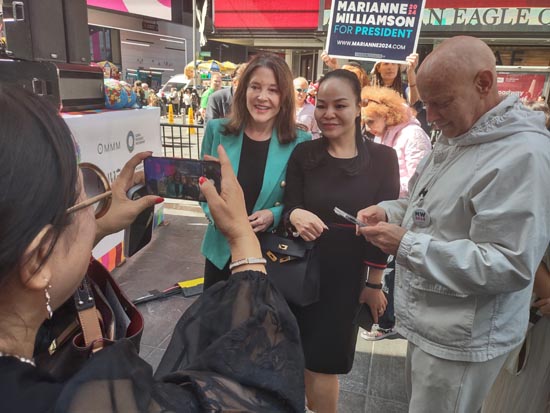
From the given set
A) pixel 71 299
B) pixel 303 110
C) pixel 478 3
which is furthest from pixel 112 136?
pixel 478 3

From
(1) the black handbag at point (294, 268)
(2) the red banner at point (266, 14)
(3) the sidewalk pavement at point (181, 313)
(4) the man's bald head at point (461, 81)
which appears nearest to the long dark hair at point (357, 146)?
(1) the black handbag at point (294, 268)

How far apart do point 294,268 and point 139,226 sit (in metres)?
0.77

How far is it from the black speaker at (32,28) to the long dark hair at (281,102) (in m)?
2.13

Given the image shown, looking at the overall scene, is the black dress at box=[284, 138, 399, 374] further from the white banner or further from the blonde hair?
the white banner

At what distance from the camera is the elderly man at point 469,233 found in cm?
124

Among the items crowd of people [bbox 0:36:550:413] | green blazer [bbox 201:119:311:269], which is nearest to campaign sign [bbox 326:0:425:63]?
crowd of people [bbox 0:36:550:413]

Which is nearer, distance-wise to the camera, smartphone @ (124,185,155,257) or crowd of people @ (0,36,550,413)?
crowd of people @ (0,36,550,413)

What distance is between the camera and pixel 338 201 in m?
1.94

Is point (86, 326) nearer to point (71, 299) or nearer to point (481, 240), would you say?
point (71, 299)

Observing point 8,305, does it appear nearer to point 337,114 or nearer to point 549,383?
point 337,114

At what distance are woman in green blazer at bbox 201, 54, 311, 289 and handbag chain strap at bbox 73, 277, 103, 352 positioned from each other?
1.28m

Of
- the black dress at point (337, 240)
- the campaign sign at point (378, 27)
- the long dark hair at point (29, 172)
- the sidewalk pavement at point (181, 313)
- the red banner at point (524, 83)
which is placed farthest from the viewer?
the red banner at point (524, 83)

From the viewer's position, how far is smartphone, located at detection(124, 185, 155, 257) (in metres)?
1.36

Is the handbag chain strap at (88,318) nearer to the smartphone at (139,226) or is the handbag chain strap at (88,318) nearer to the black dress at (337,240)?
the smartphone at (139,226)
